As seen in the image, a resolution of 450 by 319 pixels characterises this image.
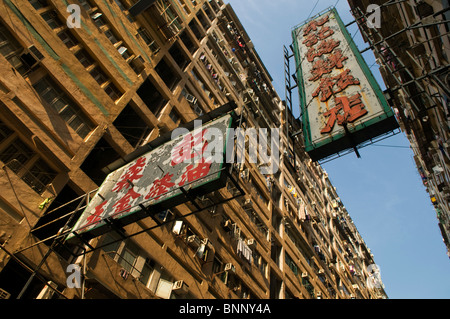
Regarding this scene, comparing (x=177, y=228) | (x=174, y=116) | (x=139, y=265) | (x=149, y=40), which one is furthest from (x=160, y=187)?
(x=149, y=40)

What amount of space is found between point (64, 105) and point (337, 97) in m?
10.0

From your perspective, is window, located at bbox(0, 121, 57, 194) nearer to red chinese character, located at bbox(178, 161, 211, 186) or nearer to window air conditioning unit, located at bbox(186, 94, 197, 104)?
red chinese character, located at bbox(178, 161, 211, 186)

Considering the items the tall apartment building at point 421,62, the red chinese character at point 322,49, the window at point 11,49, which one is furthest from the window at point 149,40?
the tall apartment building at point 421,62

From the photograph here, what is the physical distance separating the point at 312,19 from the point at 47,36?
14256 millimetres

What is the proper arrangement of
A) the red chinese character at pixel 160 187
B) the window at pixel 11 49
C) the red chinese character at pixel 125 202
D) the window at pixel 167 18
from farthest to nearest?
the window at pixel 167 18
the window at pixel 11 49
the red chinese character at pixel 125 202
the red chinese character at pixel 160 187

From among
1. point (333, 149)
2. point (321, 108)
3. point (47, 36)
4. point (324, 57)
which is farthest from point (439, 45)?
point (47, 36)

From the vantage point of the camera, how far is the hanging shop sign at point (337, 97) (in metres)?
10.7

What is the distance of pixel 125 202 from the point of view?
7.82m

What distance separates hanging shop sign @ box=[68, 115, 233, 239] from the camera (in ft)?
23.5

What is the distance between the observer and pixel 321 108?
41.1 feet

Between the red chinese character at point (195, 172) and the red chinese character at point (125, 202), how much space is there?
51.7 inches

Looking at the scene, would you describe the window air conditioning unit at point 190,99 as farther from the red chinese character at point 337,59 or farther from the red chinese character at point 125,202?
the red chinese character at point 125,202

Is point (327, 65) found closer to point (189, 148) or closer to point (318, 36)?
point (318, 36)

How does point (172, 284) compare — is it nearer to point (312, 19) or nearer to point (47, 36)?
point (47, 36)
